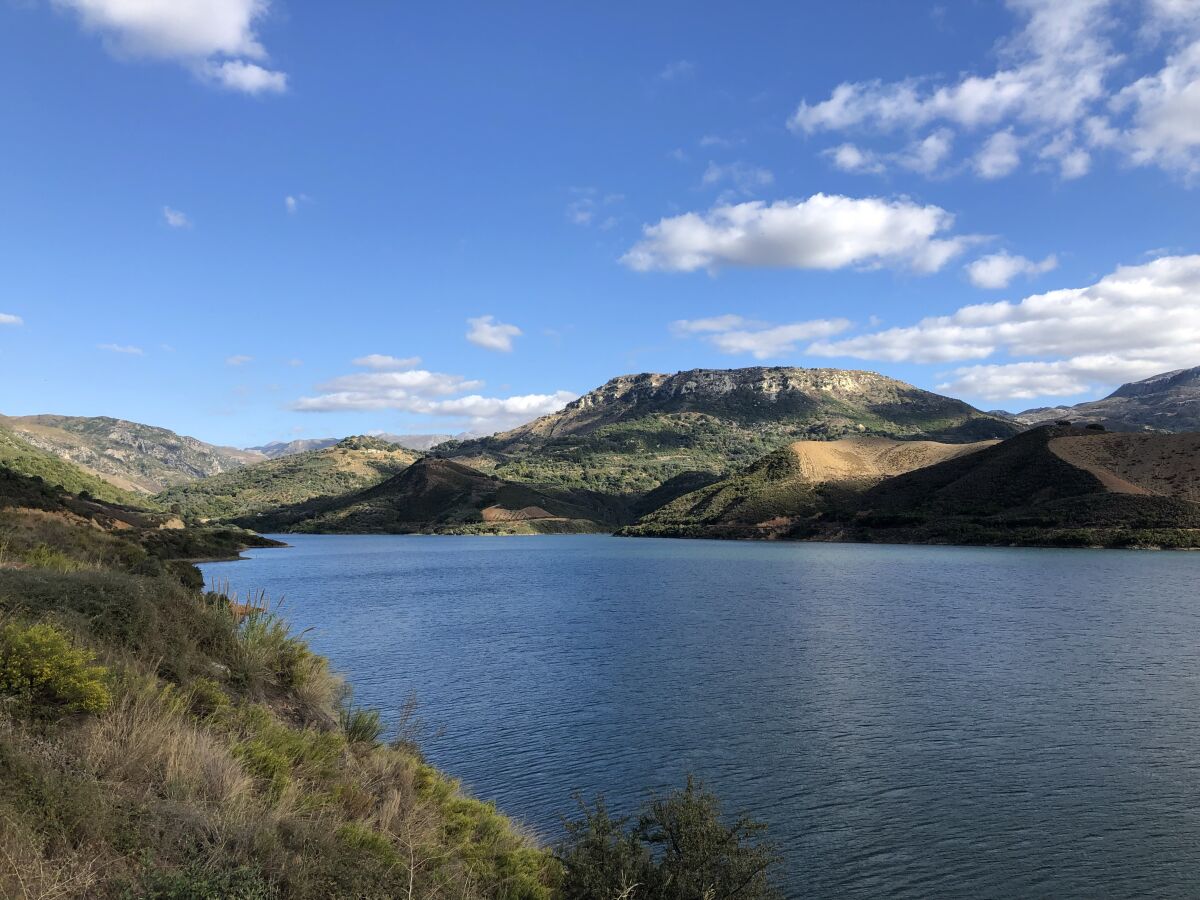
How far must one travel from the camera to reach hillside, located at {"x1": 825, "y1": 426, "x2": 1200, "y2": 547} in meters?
113

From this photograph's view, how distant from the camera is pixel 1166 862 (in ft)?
48.1

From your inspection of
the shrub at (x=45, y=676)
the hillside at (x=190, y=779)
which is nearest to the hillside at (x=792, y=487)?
the hillside at (x=190, y=779)

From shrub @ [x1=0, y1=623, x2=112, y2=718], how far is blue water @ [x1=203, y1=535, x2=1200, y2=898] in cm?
1025

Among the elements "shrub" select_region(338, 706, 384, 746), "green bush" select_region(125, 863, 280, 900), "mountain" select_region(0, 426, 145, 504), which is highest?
"mountain" select_region(0, 426, 145, 504)

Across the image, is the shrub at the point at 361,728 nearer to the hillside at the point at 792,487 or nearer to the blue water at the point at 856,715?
the blue water at the point at 856,715

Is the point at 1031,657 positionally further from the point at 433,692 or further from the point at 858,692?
the point at 433,692

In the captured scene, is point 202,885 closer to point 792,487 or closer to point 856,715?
point 856,715

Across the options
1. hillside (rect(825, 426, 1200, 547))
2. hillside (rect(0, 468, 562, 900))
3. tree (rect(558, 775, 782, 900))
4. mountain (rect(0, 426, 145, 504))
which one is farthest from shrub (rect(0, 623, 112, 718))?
mountain (rect(0, 426, 145, 504))

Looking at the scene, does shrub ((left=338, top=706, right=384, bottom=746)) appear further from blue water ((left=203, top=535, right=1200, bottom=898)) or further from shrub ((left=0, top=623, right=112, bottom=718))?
shrub ((left=0, top=623, right=112, bottom=718))

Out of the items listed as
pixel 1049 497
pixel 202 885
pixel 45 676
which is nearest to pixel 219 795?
pixel 202 885

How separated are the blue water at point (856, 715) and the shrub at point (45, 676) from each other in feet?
33.6

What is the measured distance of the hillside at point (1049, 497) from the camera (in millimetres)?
113062

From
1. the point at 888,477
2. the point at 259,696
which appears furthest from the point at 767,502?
the point at 259,696

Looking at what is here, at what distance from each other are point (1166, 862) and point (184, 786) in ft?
57.8
